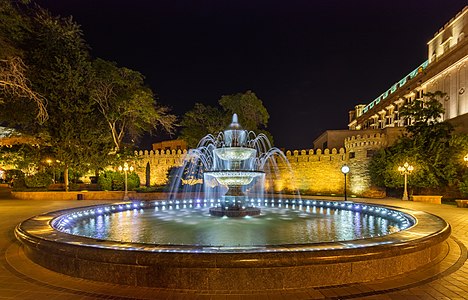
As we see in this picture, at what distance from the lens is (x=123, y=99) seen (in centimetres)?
2639

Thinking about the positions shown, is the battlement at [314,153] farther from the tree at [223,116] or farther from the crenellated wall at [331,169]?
the tree at [223,116]

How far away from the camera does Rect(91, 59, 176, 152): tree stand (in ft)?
83.0

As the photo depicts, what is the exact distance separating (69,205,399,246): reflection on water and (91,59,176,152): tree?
53.8 feet

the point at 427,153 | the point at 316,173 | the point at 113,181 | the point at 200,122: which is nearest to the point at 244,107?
the point at 200,122

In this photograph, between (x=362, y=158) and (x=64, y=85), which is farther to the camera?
(x=362, y=158)

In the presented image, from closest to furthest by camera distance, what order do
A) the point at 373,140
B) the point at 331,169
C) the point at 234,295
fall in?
the point at 234,295, the point at 373,140, the point at 331,169

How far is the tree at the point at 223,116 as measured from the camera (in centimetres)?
3350

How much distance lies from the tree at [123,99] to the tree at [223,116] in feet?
16.4

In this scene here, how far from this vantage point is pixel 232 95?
3400cm

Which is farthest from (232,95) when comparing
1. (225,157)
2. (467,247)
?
(467,247)

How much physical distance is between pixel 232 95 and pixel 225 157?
919 inches

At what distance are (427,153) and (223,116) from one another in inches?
745

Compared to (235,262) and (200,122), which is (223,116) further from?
(235,262)

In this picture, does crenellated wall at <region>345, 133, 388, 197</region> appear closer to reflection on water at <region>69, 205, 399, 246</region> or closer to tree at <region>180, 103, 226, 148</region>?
tree at <region>180, 103, 226, 148</region>
